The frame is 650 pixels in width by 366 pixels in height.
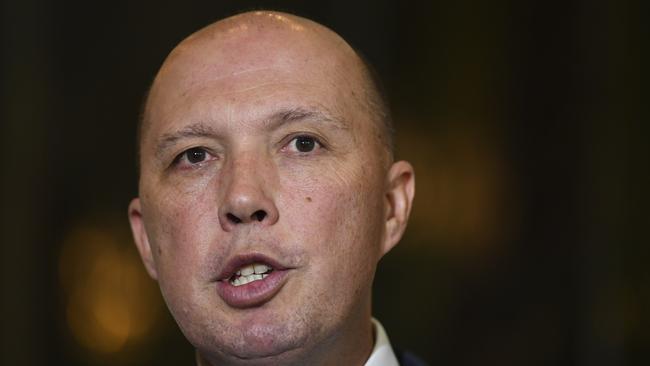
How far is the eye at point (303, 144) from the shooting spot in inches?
85.1

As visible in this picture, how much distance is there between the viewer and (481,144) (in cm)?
500

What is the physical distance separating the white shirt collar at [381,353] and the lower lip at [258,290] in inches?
14.4

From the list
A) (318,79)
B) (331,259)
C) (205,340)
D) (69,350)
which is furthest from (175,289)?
(69,350)

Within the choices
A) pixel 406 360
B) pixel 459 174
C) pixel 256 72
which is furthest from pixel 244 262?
pixel 459 174

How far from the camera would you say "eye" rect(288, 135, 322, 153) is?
85.1 inches

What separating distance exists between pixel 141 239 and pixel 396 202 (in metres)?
0.55

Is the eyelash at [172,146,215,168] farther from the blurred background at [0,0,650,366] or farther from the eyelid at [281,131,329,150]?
the blurred background at [0,0,650,366]

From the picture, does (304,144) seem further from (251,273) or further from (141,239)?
(141,239)

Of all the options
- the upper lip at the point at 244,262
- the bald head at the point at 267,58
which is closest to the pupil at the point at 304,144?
the bald head at the point at 267,58

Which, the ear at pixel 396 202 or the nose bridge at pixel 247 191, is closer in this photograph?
the nose bridge at pixel 247 191

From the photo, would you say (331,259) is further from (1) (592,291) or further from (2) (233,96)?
(1) (592,291)

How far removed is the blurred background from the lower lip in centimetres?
278

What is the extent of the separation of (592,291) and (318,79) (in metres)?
2.94

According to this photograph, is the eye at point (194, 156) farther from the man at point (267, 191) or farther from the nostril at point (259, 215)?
the nostril at point (259, 215)
